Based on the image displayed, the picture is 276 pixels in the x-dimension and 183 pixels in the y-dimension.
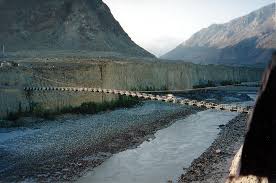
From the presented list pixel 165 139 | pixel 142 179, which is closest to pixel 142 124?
pixel 165 139

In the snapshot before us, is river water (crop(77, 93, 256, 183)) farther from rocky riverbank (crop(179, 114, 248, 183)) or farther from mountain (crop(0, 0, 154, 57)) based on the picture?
mountain (crop(0, 0, 154, 57))

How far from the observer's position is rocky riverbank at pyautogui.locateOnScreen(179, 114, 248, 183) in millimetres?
14359

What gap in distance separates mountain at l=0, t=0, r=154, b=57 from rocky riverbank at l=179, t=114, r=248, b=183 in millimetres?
45516

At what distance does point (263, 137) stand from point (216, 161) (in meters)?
13.7

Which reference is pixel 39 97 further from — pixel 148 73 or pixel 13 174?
pixel 148 73

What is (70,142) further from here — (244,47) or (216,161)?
(244,47)

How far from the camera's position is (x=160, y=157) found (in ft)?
59.9

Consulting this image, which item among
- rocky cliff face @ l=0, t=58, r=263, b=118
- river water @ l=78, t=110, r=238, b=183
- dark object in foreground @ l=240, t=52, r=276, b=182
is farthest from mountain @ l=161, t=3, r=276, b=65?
dark object in foreground @ l=240, t=52, r=276, b=182

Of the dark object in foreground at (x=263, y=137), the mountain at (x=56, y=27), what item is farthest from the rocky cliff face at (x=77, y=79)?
the dark object in foreground at (x=263, y=137)

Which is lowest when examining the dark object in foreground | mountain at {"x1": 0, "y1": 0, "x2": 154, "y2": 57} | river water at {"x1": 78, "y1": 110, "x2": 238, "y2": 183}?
river water at {"x1": 78, "y1": 110, "x2": 238, "y2": 183}

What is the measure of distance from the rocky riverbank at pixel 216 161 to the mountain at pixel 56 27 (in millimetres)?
45516

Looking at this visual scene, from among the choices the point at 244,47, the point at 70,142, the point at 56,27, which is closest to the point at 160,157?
the point at 70,142

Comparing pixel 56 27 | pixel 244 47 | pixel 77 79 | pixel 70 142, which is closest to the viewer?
pixel 70 142

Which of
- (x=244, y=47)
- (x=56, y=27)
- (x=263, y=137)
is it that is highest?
(x=244, y=47)
